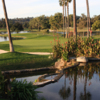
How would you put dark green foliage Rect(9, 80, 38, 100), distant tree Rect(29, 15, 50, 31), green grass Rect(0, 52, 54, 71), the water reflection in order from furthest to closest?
distant tree Rect(29, 15, 50, 31)
green grass Rect(0, 52, 54, 71)
the water reflection
dark green foliage Rect(9, 80, 38, 100)

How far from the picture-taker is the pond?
6417mm

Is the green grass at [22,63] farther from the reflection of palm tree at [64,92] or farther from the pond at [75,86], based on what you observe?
the reflection of palm tree at [64,92]

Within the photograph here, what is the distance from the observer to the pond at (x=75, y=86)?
6.42 m

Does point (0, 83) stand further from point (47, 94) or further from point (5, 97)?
point (47, 94)

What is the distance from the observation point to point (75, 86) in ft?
24.5

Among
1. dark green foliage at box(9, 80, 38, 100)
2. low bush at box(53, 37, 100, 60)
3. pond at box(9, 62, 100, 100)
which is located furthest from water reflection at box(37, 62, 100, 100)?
low bush at box(53, 37, 100, 60)

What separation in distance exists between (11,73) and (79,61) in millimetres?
5104

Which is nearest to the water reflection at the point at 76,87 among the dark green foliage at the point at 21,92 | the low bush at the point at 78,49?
the dark green foliage at the point at 21,92

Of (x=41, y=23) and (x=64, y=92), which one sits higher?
(x=41, y=23)

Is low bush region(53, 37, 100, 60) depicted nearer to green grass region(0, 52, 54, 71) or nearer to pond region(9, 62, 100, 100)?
green grass region(0, 52, 54, 71)

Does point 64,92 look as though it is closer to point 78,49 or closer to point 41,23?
point 78,49

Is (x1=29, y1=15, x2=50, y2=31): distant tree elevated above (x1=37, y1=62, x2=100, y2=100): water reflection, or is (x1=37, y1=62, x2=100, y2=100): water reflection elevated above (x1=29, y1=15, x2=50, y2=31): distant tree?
(x1=29, y1=15, x2=50, y2=31): distant tree

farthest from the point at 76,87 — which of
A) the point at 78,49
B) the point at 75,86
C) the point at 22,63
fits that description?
the point at 78,49

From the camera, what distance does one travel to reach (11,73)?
392 inches
